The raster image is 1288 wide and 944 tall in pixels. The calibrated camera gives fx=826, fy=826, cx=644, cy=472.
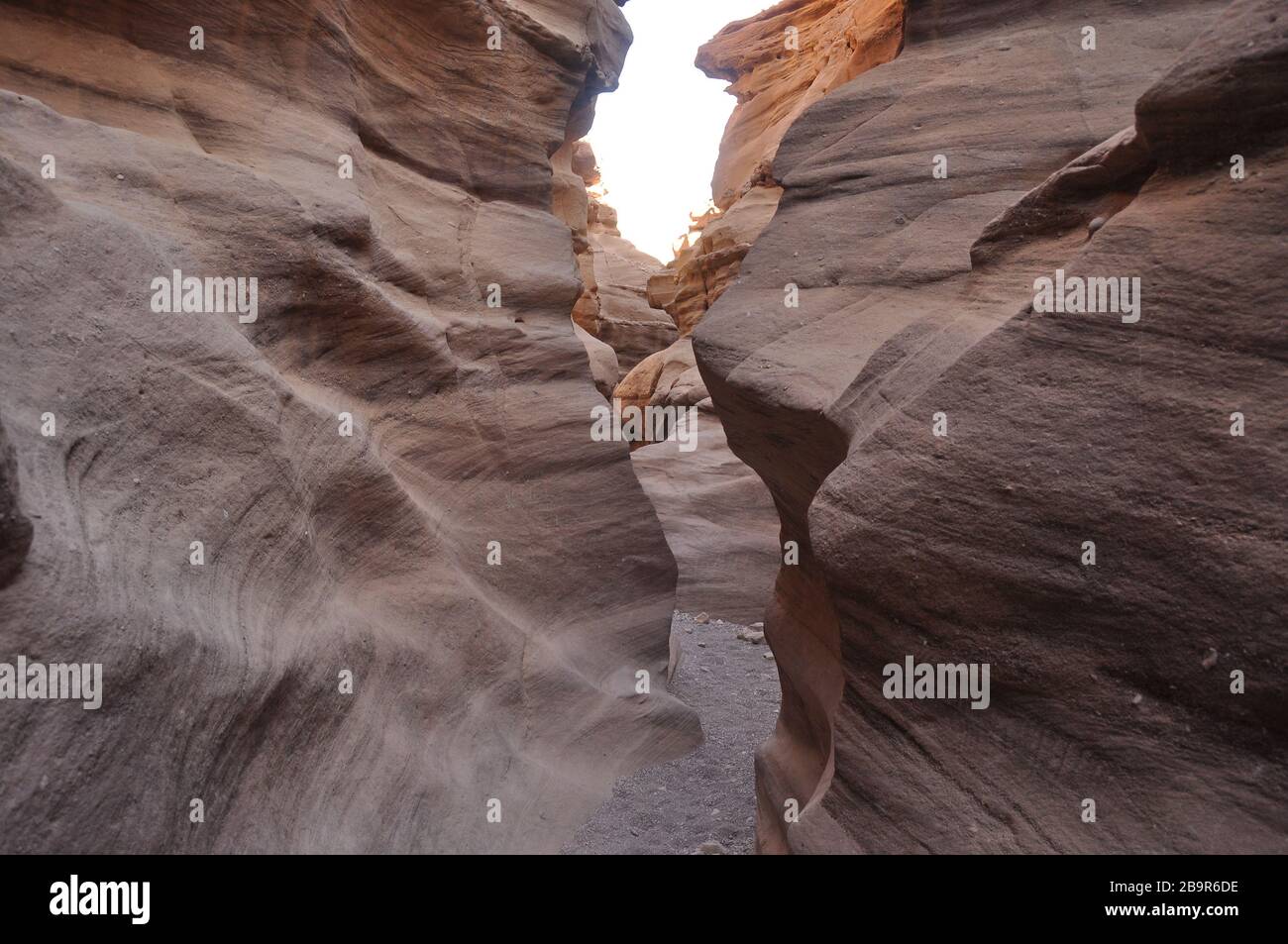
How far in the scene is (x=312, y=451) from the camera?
4633 millimetres

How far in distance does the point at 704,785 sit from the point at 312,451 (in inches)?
146

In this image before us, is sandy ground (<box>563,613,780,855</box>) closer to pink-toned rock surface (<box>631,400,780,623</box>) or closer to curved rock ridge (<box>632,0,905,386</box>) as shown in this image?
pink-toned rock surface (<box>631,400,780,623</box>)

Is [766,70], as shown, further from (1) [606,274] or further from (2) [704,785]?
(2) [704,785]

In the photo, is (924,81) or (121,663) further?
(924,81)

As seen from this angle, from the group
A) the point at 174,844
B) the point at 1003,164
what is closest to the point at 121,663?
the point at 174,844

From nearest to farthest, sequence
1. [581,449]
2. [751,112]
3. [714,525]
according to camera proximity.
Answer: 1. [581,449]
2. [714,525]
3. [751,112]

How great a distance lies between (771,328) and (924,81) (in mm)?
2111

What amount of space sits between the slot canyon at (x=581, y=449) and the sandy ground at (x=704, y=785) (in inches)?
2.2

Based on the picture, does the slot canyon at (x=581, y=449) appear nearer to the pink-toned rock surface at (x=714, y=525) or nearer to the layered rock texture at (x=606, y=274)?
the pink-toned rock surface at (x=714, y=525)

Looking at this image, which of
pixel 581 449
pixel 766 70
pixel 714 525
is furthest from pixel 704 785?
pixel 766 70

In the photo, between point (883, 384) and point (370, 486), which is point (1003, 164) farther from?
point (370, 486)

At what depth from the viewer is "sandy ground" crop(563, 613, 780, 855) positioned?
5.31 m

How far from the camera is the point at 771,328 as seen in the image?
525 centimetres

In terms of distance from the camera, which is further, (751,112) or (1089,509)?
(751,112)
